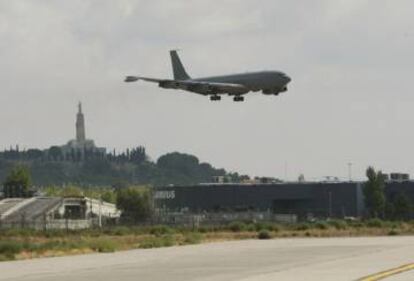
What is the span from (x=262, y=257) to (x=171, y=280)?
12.4 m

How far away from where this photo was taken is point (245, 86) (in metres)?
67.8

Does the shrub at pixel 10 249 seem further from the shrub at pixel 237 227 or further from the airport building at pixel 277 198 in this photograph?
the airport building at pixel 277 198

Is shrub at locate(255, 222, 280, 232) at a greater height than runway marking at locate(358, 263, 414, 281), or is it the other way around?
shrub at locate(255, 222, 280, 232)

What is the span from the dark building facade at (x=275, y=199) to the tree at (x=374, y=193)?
1011 cm

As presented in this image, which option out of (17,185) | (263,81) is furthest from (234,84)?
(17,185)

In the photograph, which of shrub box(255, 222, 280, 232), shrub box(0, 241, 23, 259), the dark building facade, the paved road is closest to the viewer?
the paved road

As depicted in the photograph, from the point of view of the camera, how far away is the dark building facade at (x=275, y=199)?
161 meters

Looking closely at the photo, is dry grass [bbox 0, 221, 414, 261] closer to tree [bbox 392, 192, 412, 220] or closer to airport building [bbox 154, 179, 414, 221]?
tree [bbox 392, 192, 412, 220]

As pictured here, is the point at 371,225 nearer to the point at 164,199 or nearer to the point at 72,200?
the point at 72,200

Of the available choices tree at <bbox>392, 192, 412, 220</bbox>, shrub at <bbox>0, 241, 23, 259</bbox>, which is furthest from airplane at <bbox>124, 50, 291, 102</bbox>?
tree at <bbox>392, 192, 412, 220</bbox>

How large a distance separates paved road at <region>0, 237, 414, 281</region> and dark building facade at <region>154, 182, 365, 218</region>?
117m

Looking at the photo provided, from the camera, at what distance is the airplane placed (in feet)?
215

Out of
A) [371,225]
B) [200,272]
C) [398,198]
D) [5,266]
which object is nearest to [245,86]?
[371,225]

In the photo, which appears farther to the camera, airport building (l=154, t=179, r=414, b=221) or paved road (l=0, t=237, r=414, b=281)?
airport building (l=154, t=179, r=414, b=221)
